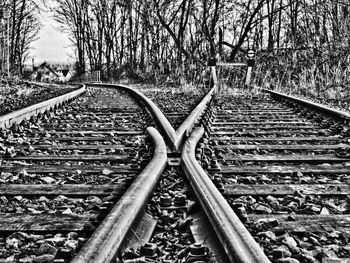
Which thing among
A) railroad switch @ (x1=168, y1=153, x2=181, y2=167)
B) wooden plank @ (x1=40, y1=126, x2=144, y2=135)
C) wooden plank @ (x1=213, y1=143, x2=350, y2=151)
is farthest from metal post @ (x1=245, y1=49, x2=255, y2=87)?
railroad switch @ (x1=168, y1=153, x2=181, y2=167)

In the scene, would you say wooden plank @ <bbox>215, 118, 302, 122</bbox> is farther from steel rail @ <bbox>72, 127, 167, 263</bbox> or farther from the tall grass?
steel rail @ <bbox>72, 127, 167, 263</bbox>

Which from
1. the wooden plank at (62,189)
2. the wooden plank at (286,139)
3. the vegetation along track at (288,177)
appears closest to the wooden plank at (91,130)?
the vegetation along track at (288,177)

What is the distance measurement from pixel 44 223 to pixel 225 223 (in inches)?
37.5

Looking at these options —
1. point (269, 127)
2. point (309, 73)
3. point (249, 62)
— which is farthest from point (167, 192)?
point (249, 62)

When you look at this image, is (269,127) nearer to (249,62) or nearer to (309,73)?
(309,73)

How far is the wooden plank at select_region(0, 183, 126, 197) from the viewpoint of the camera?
9.21 feet

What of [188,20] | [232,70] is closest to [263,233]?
[232,70]

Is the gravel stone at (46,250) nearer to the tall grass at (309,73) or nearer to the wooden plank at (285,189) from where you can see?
the wooden plank at (285,189)

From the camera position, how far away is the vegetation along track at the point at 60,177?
2.06 meters

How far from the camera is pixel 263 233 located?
204 cm

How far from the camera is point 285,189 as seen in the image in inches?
114

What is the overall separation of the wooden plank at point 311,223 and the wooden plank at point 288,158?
4.68 feet

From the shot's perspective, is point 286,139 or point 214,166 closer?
point 214,166

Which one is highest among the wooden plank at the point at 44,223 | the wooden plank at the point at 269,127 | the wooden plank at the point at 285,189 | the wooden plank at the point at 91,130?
the wooden plank at the point at 269,127
